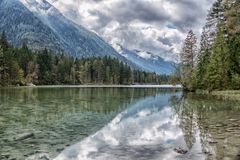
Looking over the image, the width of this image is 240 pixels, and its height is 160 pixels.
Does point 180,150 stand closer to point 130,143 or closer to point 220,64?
point 130,143

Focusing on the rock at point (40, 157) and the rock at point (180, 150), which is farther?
the rock at point (180, 150)

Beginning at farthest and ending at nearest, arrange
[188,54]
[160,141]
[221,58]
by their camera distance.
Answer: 1. [188,54]
2. [221,58]
3. [160,141]

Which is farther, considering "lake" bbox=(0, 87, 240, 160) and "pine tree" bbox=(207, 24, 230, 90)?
"pine tree" bbox=(207, 24, 230, 90)

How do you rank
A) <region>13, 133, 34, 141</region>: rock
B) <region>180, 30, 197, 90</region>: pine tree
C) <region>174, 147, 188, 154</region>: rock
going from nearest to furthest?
1. <region>174, 147, 188, 154</region>: rock
2. <region>13, 133, 34, 141</region>: rock
3. <region>180, 30, 197, 90</region>: pine tree

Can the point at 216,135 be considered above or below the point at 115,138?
above

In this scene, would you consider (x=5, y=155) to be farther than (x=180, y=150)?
No

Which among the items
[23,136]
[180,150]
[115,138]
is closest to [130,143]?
[115,138]

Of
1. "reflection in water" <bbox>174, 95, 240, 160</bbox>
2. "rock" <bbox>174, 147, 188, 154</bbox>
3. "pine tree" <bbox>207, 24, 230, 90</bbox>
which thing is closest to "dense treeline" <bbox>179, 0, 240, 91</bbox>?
"pine tree" <bbox>207, 24, 230, 90</bbox>

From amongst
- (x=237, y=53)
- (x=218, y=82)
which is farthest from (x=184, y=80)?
(x=237, y=53)

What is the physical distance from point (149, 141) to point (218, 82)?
56816 mm

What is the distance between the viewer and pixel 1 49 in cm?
12519

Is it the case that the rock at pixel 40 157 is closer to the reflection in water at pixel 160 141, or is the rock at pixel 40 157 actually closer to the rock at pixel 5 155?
the reflection in water at pixel 160 141

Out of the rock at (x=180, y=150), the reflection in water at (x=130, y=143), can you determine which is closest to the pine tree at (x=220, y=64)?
the reflection in water at (x=130, y=143)

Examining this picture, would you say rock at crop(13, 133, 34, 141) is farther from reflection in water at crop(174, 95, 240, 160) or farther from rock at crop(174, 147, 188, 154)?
reflection in water at crop(174, 95, 240, 160)
